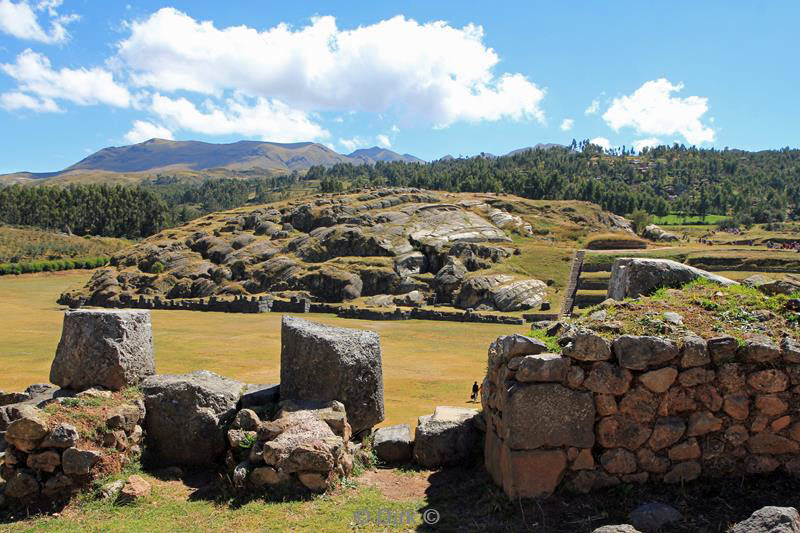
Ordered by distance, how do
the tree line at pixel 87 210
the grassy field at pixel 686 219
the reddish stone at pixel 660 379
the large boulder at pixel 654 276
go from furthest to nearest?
the grassy field at pixel 686 219, the tree line at pixel 87 210, the large boulder at pixel 654 276, the reddish stone at pixel 660 379

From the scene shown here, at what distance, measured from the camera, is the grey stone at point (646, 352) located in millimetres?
9211

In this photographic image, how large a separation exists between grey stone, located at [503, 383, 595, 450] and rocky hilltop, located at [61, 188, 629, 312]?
195 feet

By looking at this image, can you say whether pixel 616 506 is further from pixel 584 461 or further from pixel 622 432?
pixel 622 432

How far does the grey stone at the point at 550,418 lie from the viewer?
9359 mm

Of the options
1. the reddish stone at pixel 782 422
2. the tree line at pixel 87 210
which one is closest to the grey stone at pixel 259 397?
the reddish stone at pixel 782 422

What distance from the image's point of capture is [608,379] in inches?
368

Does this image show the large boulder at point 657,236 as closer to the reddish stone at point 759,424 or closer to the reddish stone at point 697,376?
the reddish stone at point 759,424

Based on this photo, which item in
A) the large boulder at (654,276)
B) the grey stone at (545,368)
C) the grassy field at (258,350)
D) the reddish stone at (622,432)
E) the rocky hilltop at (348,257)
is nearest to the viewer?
the reddish stone at (622,432)

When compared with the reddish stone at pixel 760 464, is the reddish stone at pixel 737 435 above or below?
above

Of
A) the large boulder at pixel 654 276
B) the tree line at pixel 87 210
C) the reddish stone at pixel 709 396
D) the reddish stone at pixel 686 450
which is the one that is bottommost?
the reddish stone at pixel 686 450

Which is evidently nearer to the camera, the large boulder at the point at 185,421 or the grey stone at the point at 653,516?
the grey stone at the point at 653,516

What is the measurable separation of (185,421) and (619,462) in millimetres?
7694

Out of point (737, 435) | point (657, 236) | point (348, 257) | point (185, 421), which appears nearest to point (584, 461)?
point (737, 435)

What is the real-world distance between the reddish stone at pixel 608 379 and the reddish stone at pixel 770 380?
1833mm
